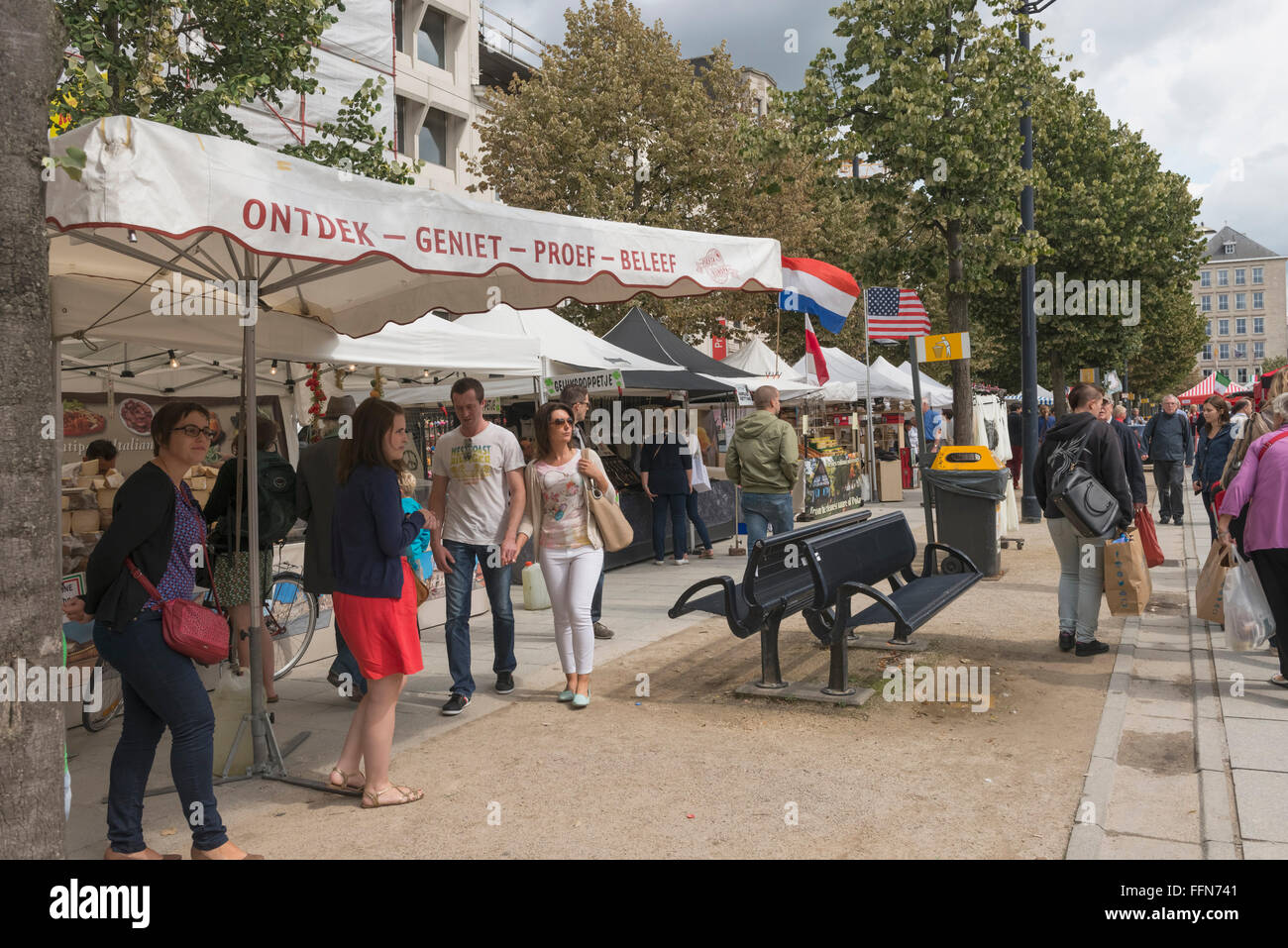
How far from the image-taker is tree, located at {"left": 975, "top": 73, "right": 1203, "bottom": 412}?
2412cm

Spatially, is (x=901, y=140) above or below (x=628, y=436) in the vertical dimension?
above

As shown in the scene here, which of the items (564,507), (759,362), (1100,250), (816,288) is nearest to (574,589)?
(564,507)

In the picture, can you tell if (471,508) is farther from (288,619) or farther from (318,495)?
(288,619)

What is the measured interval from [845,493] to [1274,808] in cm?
1430

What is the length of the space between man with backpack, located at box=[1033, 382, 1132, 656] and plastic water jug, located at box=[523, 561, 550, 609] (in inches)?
164

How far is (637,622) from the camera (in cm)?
845

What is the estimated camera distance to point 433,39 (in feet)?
102

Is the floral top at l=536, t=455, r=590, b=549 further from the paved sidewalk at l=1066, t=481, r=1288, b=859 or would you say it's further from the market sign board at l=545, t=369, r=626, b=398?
the market sign board at l=545, t=369, r=626, b=398

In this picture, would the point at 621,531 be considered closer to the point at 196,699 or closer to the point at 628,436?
the point at 196,699

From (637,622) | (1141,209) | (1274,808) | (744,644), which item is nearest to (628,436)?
(637,622)

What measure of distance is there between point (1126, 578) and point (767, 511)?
9.65ft

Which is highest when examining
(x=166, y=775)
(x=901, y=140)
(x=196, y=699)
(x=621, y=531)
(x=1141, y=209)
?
(x=1141, y=209)

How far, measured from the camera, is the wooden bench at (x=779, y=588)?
5691mm
